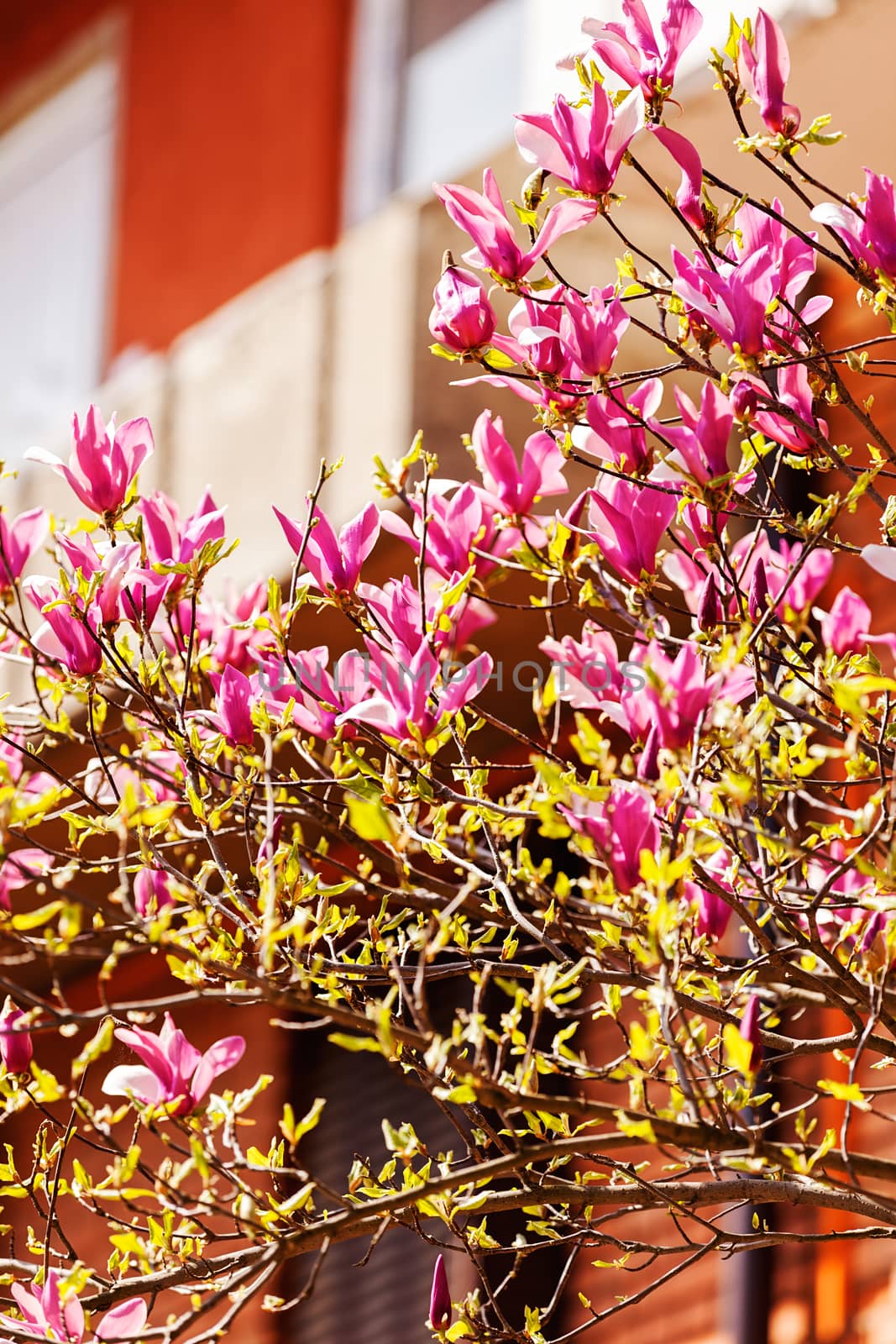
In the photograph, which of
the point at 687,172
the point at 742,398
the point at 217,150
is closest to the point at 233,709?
the point at 742,398

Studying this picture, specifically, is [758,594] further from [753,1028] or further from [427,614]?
[753,1028]

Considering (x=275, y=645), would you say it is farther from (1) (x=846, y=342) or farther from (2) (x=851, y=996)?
(1) (x=846, y=342)

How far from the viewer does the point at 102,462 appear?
1980 mm

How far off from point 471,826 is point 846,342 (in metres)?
2.57

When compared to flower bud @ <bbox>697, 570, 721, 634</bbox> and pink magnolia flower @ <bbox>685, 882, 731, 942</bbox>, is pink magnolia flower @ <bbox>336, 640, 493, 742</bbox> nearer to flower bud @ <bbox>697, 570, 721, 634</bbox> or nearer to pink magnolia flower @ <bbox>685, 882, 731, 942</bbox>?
flower bud @ <bbox>697, 570, 721, 634</bbox>

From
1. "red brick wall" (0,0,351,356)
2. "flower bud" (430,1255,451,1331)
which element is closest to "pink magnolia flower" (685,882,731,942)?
"flower bud" (430,1255,451,1331)

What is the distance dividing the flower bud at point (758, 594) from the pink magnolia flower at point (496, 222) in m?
0.42

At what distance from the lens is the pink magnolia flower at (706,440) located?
1.72 m

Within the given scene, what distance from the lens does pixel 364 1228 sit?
1.63m

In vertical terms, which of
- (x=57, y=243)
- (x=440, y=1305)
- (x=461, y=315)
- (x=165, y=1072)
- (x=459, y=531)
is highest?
(x=57, y=243)

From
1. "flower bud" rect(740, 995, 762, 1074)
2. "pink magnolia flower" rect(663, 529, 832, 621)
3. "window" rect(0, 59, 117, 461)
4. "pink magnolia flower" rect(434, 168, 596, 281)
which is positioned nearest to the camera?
"flower bud" rect(740, 995, 762, 1074)

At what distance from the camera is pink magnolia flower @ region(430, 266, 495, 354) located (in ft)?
5.86

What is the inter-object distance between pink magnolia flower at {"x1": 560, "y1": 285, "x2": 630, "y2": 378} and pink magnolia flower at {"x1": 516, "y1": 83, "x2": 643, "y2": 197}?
4.9 inches

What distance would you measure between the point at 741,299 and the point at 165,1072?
103cm
